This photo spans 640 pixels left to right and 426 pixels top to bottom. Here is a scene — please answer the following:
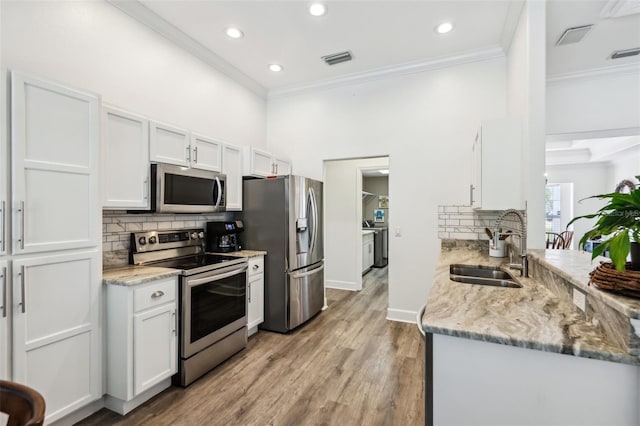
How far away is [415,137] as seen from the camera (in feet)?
11.9

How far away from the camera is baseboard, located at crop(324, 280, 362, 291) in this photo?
507 cm

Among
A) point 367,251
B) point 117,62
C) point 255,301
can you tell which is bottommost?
point 255,301

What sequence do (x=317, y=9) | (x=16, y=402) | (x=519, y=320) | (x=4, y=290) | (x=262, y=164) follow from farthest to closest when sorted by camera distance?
(x=262, y=164)
(x=317, y=9)
(x=4, y=290)
(x=519, y=320)
(x=16, y=402)

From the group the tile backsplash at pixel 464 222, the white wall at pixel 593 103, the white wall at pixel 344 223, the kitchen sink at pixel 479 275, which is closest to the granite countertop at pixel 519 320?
the kitchen sink at pixel 479 275

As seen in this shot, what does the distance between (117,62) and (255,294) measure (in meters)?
2.42

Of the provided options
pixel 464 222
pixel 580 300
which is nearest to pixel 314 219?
pixel 464 222

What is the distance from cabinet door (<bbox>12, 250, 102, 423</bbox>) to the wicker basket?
257cm

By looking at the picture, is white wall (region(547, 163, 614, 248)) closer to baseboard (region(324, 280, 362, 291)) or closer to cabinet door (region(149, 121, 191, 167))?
baseboard (region(324, 280, 362, 291))

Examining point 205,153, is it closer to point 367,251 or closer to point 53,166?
point 53,166

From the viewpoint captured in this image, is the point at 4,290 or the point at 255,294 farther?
the point at 255,294

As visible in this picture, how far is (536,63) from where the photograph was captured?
221cm

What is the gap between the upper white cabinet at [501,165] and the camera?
2.41 m

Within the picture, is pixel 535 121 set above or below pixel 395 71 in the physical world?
below

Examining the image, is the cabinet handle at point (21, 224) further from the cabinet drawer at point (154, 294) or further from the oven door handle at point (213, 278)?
the oven door handle at point (213, 278)
